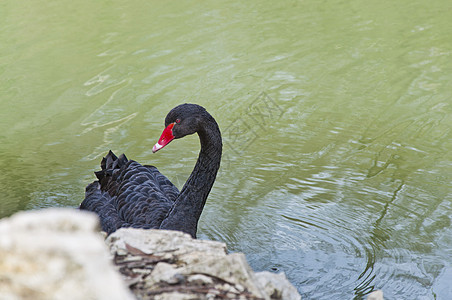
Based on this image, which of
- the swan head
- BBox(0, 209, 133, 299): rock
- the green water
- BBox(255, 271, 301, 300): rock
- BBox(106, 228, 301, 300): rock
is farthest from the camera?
the green water

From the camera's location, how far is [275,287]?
7.72ft

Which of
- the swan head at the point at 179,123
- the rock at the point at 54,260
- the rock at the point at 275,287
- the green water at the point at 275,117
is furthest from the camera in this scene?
the green water at the point at 275,117

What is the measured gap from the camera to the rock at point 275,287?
234cm

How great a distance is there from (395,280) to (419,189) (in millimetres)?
1252

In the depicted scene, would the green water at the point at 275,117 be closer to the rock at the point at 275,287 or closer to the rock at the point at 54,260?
the rock at the point at 275,287

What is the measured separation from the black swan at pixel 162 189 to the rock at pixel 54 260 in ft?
7.40

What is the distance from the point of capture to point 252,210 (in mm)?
4840

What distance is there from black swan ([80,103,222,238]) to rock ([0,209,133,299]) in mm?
2255

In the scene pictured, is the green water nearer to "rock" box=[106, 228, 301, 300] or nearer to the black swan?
the black swan

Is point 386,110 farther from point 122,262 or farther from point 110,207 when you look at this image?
point 122,262

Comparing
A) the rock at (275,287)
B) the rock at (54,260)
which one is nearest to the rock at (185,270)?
the rock at (275,287)

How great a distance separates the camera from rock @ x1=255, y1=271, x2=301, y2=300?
2.34 m

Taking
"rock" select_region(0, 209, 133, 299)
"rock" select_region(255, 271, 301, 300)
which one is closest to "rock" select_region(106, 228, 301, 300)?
"rock" select_region(255, 271, 301, 300)

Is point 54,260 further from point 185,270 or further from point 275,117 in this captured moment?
point 275,117
